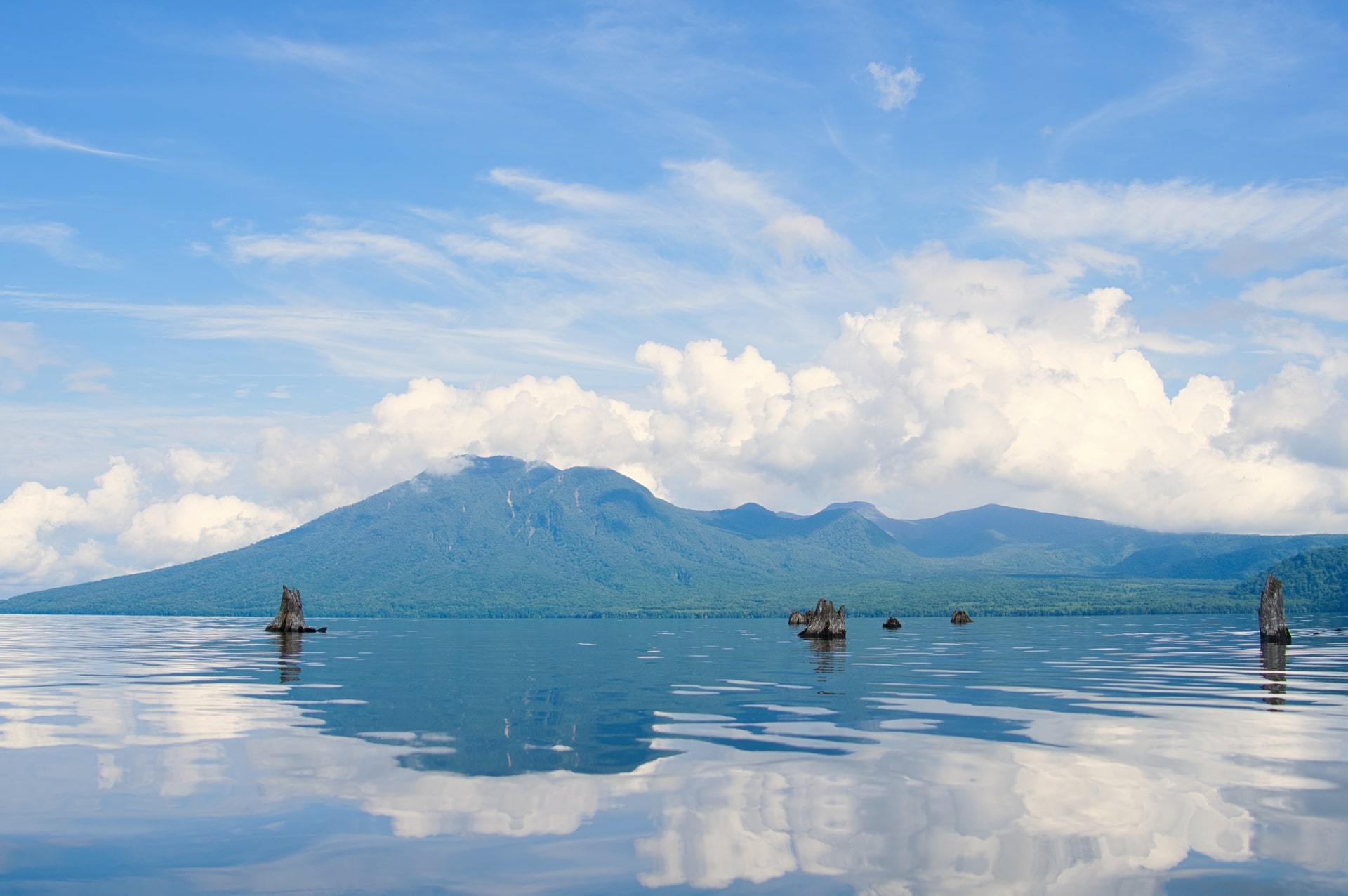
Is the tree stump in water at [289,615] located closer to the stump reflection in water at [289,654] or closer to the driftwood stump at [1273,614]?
the stump reflection in water at [289,654]

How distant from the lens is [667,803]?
1842 cm

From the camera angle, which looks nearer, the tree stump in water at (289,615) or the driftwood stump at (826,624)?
the driftwood stump at (826,624)

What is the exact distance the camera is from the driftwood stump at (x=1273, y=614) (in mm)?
82125

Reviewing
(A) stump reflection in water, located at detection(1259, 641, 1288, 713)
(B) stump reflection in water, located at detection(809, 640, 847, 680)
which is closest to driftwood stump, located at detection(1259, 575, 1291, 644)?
(A) stump reflection in water, located at detection(1259, 641, 1288, 713)

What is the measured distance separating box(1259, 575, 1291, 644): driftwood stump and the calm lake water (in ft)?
143

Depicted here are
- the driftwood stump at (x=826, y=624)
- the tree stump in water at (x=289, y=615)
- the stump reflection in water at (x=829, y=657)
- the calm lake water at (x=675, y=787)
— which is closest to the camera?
the calm lake water at (x=675, y=787)

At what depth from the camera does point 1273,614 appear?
82.5 m

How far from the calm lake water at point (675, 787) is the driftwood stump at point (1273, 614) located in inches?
1711

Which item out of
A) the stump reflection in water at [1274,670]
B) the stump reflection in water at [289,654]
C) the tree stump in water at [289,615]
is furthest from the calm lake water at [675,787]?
the tree stump in water at [289,615]

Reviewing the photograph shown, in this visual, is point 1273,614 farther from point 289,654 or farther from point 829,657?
point 289,654

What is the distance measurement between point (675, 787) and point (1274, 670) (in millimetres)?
43377

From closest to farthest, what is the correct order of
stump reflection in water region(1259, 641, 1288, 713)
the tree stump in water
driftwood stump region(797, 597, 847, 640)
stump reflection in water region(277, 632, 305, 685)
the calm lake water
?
1. the calm lake water
2. stump reflection in water region(1259, 641, 1288, 713)
3. stump reflection in water region(277, 632, 305, 685)
4. driftwood stump region(797, 597, 847, 640)
5. the tree stump in water

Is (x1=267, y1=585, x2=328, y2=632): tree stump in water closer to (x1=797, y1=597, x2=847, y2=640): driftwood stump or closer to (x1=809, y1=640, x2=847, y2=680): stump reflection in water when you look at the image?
(x1=797, y1=597, x2=847, y2=640): driftwood stump

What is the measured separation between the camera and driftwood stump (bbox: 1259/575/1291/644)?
8212cm
